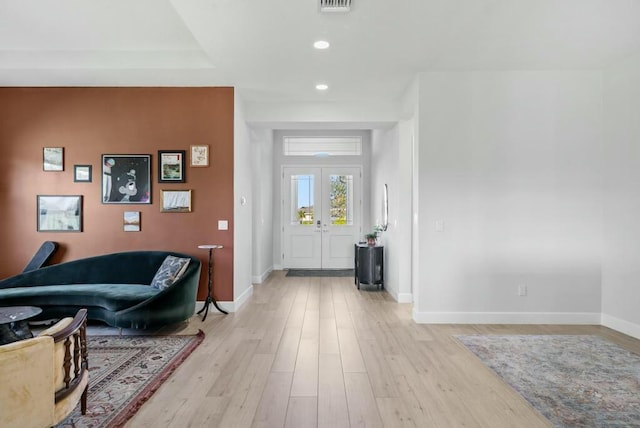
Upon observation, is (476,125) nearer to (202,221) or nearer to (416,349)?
(416,349)

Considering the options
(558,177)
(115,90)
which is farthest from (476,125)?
(115,90)

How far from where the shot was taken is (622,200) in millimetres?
4133

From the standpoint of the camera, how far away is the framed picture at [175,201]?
16.0 ft

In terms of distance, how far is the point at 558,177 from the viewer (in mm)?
4371

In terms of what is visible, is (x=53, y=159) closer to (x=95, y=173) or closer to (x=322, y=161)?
(x=95, y=173)

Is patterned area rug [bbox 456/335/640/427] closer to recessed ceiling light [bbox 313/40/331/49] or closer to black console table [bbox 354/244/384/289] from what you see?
black console table [bbox 354/244/384/289]

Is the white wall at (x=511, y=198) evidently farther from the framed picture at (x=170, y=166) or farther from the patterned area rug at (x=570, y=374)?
the framed picture at (x=170, y=166)

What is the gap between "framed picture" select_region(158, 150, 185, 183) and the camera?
4867mm

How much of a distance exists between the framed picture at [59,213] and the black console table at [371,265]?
406 cm

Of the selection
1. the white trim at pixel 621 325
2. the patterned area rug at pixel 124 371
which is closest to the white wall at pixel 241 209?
the patterned area rug at pixel 124 371

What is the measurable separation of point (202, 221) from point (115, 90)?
1.99 metres

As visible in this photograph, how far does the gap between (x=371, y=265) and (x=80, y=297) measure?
13.4 feet

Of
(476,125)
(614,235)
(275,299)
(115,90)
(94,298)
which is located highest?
(115,90)

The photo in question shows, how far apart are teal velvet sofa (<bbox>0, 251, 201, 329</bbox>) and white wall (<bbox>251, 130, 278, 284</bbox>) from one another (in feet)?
7.78
